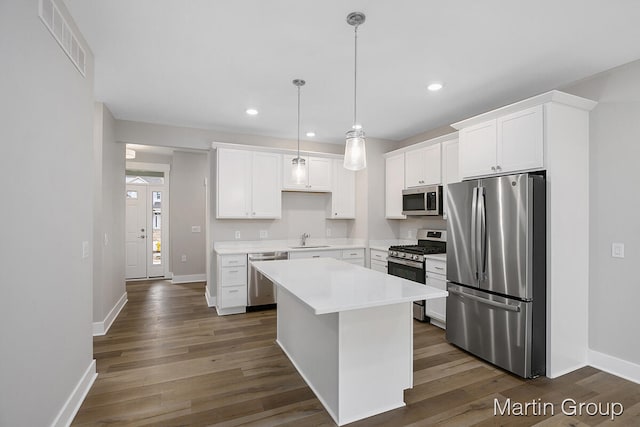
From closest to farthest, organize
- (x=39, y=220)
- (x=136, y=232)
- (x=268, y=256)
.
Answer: (x=39, y=220) < (x=268, y=256) < (x=136, y=232)

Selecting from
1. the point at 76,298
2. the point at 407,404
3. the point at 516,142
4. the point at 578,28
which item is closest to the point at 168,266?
the point at 76,298

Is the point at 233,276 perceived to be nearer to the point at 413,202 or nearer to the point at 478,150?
the point at 413,202

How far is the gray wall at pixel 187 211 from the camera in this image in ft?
21.0

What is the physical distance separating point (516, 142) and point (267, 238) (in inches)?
145

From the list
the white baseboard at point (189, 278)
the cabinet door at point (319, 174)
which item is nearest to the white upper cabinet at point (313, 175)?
the cabinet door at point (319, 174)

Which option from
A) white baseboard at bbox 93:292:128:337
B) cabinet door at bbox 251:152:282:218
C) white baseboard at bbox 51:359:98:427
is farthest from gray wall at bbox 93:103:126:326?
cabinet door at bbox 251:152:282:218

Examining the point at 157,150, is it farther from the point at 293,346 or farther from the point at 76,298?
the point at 293,346

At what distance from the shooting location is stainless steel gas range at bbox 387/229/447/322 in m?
3.97

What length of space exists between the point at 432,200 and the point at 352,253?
1525 mm

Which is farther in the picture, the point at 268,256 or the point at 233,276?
the point at 268,256

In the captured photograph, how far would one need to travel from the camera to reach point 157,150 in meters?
6.28

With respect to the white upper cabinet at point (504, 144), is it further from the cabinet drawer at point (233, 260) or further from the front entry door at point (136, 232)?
the front entry door at point (136, 232)

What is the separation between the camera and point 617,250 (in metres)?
2.69

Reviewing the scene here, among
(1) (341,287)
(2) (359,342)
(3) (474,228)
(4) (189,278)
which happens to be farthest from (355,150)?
(4) (189,278)
